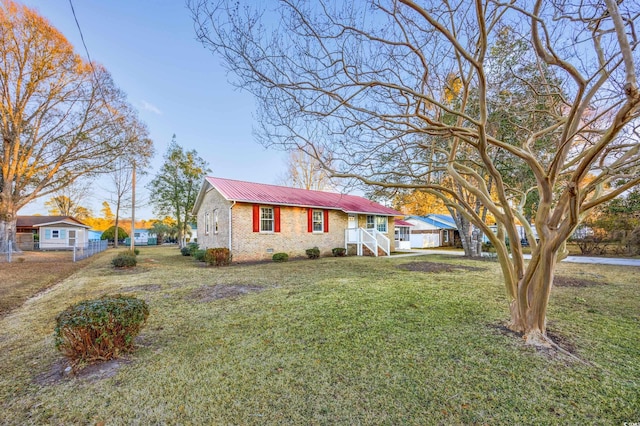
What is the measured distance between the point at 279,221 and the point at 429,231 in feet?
62.1

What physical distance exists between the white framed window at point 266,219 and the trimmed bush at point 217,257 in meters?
2.52

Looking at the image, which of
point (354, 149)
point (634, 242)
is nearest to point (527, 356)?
point (354, 149)

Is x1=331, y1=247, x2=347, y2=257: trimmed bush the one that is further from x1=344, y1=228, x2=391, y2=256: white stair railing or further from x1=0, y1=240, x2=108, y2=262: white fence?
x1=0, y1=240, x2=108, y2=262: white fence

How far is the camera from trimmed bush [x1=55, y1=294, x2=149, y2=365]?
3064mm

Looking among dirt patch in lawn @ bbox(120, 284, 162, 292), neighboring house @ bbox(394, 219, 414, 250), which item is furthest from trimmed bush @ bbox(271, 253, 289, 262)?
neighboring house @ bbox(394, 219, 414, 250)

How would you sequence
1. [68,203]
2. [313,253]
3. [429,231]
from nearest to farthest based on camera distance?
[313,253], [429,231], [68,203]

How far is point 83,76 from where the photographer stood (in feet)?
58.5

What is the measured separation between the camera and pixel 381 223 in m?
20.5

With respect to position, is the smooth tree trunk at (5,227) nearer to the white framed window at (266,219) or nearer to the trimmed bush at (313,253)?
the white framed window at (266,219)

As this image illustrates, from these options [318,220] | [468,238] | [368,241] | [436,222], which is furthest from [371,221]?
[436,222]

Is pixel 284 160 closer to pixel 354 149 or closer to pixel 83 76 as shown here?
pixel 83 76

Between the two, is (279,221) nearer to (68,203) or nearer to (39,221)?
(39,221)

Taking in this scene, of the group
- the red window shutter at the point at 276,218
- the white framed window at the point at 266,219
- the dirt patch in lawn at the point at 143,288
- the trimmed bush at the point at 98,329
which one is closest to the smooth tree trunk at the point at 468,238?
the red window shutter at the point at 276,218

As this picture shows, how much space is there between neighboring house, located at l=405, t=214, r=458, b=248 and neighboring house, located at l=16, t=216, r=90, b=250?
1268 inches
